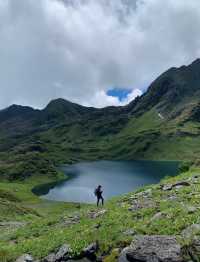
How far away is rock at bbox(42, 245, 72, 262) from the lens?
19.4 m

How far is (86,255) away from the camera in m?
18.8

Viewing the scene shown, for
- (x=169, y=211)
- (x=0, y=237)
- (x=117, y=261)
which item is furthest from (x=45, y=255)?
(x=0, y=237)

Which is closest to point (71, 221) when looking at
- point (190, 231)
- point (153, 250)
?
point (153, 250)

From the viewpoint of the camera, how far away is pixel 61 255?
64.2 ft

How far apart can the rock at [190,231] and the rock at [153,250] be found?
0.56m

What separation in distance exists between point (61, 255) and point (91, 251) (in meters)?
1.83

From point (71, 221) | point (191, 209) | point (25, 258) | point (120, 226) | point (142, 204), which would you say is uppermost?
point (142, 204)

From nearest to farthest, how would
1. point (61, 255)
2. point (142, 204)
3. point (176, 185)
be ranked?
point (61, 255)
point (142, 204)
point (176, 185)

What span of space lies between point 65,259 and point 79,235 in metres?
1.93

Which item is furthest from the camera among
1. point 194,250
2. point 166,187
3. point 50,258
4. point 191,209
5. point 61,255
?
point 166,187

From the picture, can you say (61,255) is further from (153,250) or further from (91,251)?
(153,250)

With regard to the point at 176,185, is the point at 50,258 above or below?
below

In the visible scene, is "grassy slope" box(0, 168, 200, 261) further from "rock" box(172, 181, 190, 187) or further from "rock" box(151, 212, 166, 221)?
"rock" box(172, 181, 190, 187)

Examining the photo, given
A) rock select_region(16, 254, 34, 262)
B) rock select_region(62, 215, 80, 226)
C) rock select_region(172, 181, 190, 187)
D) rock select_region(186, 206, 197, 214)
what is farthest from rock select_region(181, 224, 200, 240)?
rock select_region(172, 181, 190, 187)
